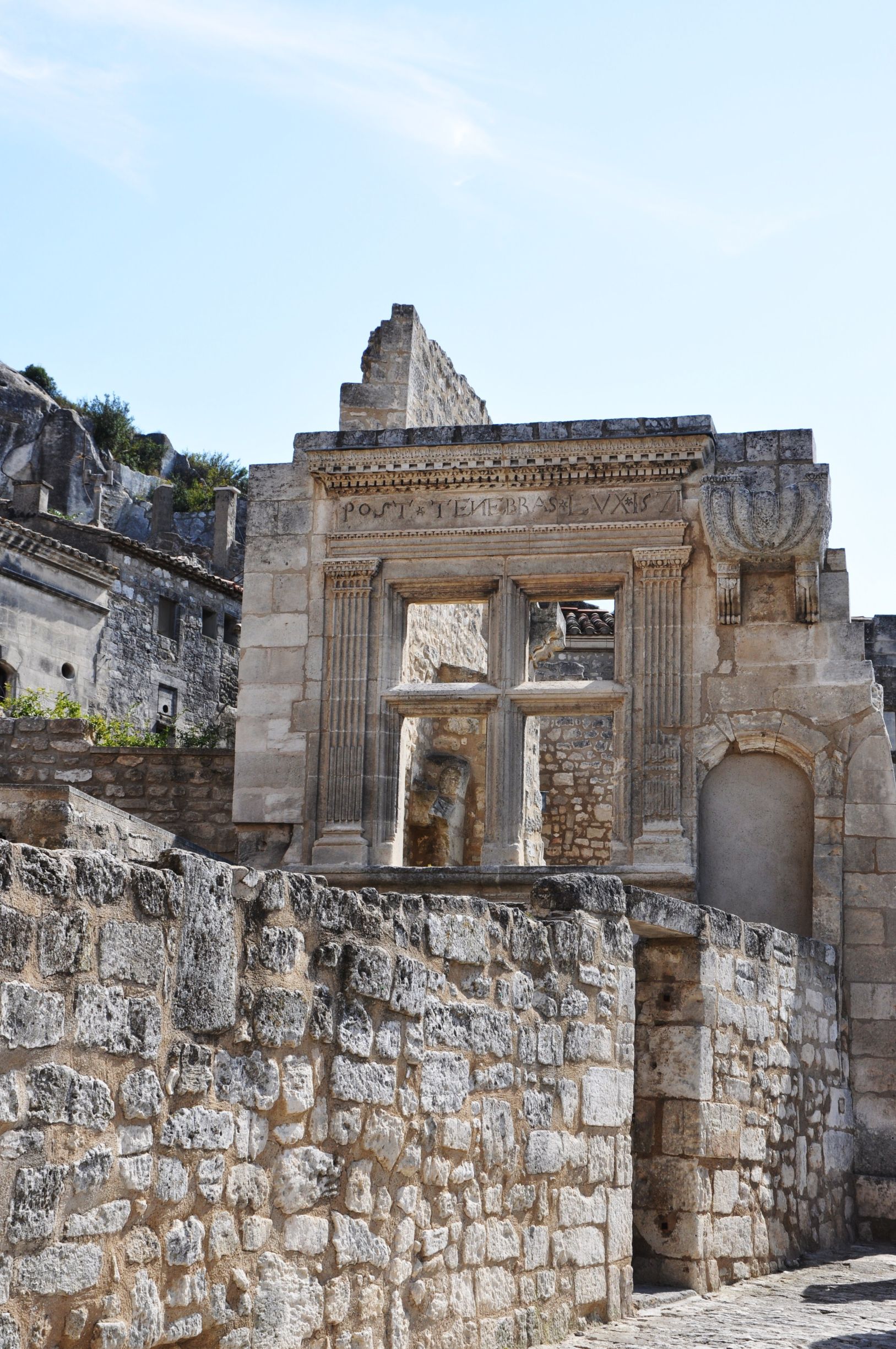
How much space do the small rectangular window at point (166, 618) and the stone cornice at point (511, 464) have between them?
23032mm

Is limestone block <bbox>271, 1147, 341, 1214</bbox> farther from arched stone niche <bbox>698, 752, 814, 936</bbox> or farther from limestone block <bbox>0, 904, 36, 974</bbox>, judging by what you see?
arched stone niche <bbox>698, 752, 814, 936</bbox>

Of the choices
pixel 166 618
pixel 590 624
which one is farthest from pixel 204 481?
pixel 590 624

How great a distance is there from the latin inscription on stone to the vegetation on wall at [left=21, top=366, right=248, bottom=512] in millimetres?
43696

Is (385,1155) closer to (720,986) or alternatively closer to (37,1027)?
(37,1027)

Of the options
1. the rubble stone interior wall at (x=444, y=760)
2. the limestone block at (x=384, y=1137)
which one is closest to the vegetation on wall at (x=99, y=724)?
the rubble stone interior wall at (x=444, y=760)

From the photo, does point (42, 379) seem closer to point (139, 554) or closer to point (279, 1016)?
point (139, 554)

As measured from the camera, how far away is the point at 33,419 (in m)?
49.4

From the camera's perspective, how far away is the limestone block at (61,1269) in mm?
3588

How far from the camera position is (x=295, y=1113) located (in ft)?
14.9

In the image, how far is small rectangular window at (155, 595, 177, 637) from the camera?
34.8m

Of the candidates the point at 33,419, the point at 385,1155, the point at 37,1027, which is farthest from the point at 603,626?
the point at 33,419

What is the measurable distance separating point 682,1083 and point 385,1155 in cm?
287

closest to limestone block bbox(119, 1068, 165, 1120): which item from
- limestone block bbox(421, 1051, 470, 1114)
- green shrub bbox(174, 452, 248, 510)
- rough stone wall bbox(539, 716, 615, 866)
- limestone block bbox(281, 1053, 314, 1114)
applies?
limestone block bbox(281, 1053, 314, 1114)

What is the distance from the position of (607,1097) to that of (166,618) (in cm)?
2940
